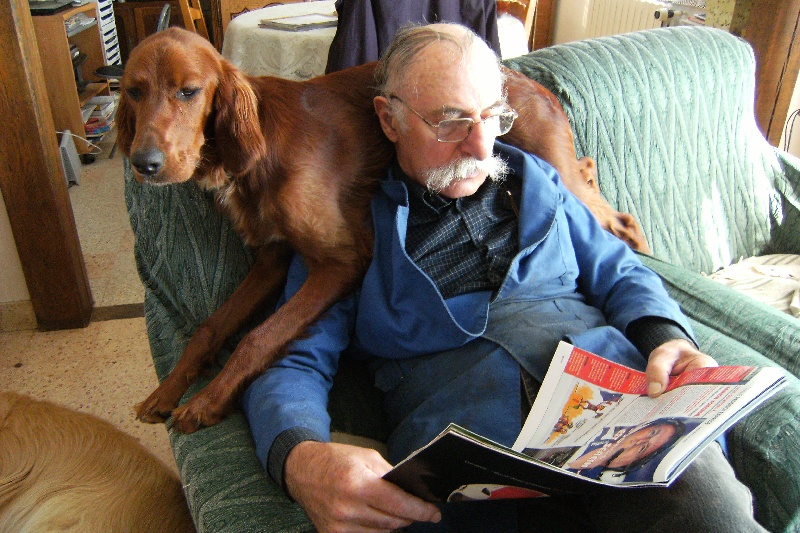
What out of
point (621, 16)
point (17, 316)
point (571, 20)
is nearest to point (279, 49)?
point (17, 316)

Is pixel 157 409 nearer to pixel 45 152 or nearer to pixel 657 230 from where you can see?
pixel 657 230

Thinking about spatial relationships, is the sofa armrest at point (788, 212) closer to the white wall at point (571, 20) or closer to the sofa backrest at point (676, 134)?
the sofa backrest at point (676, 134)

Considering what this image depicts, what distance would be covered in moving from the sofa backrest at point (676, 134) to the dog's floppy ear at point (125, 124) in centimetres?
108

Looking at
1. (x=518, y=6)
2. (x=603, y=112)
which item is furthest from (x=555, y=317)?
(x=518, y=6)

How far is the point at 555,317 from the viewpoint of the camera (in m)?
1.26

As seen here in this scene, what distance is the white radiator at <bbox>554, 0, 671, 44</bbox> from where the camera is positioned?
12.4 feet

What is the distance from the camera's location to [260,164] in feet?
4.30

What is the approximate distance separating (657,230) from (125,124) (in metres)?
1.47

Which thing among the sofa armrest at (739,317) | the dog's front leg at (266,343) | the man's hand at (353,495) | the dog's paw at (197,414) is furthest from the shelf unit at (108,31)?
the man's hand at (353,495)

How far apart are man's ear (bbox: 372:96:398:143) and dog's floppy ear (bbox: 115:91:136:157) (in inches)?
19.9

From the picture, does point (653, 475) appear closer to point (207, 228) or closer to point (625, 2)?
point (207, 228)

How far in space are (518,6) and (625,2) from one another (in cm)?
79

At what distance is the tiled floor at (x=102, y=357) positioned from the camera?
2.26 metres

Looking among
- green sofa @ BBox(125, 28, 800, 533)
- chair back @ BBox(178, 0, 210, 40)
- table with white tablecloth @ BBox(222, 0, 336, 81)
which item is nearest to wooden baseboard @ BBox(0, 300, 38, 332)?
table with white tablecloth @ BBox(222, 0, 336, 81)
